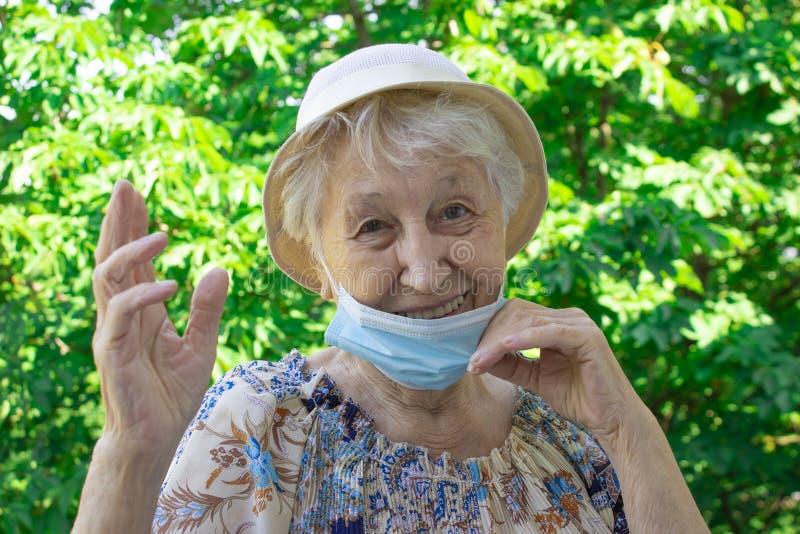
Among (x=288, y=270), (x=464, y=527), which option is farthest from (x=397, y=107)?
(x=464, y=527)

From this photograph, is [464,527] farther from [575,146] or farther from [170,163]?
[575,146]

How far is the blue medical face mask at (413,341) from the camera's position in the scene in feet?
5.47

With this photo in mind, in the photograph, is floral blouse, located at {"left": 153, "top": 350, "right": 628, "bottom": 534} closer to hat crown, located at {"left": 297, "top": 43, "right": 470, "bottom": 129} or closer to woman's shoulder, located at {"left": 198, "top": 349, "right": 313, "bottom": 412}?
woman's shoulder, located at {"left": 198, "top": 349, "right": 313, "bottom": 412}

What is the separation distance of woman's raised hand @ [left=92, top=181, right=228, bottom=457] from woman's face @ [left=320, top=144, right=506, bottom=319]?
0.40m

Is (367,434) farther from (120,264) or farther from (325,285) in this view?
(120,264)

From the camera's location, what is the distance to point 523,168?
1.98m

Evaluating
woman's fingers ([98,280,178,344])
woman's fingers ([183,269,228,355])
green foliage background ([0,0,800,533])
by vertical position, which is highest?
woman's fingers ([98,280,178,344])

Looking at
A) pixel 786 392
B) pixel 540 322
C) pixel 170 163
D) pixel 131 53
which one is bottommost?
pixel 786 392

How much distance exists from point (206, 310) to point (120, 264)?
0.20m

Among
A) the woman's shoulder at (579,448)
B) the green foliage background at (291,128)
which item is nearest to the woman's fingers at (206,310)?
the woman's shoulder at (579,448)

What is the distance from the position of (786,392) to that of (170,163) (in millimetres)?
3208

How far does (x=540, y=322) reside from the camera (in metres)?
1.65

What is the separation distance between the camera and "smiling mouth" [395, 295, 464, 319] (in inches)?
67.1

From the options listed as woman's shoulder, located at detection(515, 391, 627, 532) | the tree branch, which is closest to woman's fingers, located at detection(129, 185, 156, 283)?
woman's shoulder, located at detection(515, 391, 627, 532)
